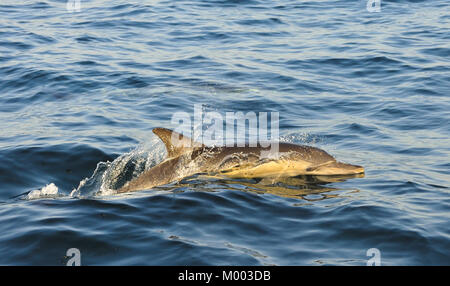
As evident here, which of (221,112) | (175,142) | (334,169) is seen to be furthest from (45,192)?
(221,112)

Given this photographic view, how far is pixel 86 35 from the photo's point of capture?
2239 cm

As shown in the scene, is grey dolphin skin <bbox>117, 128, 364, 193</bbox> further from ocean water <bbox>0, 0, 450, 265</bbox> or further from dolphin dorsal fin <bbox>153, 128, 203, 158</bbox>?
ocean water <bbox>0, 0, 450, 265</bbox>

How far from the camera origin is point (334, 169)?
9820 mm

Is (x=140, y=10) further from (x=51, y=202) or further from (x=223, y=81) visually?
(x=51, y=202)

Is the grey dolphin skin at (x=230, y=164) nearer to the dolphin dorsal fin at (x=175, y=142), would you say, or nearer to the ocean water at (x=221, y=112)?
the dolphin dorsal fin at (x=175, y=142)

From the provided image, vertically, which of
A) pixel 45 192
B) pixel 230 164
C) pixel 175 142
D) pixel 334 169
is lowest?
pixel 45 192

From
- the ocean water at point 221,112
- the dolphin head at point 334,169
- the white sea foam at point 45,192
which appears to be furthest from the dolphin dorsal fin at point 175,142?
the white sea foam at point 45,192

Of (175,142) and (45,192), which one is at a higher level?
(175,142)

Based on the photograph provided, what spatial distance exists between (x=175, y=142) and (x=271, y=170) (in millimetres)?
1574

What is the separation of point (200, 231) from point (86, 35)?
16.3 metres

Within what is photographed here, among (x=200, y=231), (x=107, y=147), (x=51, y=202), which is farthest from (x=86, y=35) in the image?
(x=200, y=231)

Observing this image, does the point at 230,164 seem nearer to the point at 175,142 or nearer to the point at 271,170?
the point at 271,170

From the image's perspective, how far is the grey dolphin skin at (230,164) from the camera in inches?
368

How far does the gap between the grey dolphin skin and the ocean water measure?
0.24 m
